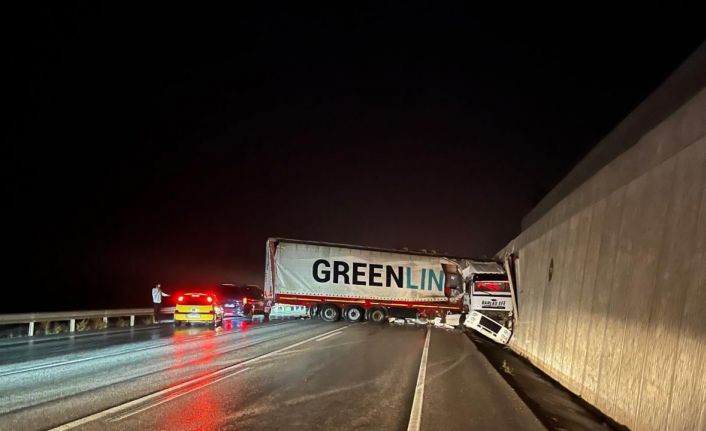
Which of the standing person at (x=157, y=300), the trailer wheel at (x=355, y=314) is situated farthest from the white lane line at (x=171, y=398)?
the trailer wheel at (x=355, y=314)

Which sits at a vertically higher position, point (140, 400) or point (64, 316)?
point (140, 400)

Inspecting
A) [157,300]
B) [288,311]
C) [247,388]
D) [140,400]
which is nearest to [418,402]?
[247,388]

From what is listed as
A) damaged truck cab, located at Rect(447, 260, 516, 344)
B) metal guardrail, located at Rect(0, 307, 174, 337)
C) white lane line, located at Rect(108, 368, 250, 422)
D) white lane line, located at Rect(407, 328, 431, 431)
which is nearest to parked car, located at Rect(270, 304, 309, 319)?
metal guardrail, located at Rect(0, 307, 174, 337)

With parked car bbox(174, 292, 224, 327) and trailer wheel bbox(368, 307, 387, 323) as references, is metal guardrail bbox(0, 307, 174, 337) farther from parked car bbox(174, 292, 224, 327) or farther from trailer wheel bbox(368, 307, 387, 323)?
trailer wheel bbox(368, 307, 387, 323)

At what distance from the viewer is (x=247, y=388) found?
10.3 metres

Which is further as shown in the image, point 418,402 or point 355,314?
point 355,314

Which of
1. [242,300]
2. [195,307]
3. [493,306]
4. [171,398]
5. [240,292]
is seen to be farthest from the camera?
[240,292]

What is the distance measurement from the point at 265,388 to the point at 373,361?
4953 mm

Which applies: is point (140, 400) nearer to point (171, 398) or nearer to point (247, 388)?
point (171, 398)

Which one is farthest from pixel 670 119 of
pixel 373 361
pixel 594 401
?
pixel 373 361

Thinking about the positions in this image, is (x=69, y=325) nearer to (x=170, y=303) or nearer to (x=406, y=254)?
(x=170, y=303)

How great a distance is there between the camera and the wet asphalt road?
791 cm

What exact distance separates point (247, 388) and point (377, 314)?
23.0 metres

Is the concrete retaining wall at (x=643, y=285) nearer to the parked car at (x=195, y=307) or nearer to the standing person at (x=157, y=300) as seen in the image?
the parked car at (x=195, y=307)
